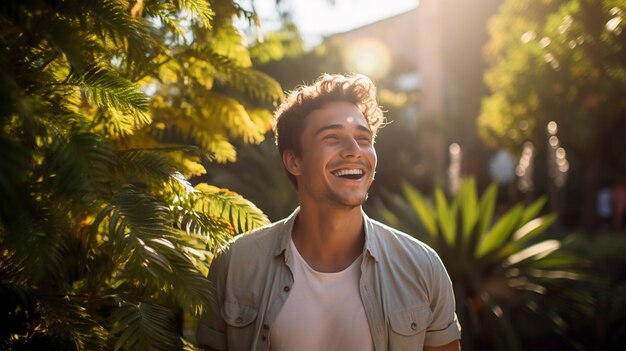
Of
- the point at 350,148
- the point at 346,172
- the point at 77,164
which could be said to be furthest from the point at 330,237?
the point at 77,164

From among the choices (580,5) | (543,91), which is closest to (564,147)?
(543,91)

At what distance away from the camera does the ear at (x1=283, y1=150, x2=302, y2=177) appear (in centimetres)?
330

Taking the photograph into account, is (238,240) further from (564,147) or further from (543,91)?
(564,147)

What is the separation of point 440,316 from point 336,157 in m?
0.87

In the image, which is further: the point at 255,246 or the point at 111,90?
the point at 255,246

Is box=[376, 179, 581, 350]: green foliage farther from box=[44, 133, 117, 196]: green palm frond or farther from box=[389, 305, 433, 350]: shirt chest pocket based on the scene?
box=[44, 133, 117, 196]: green palm frond

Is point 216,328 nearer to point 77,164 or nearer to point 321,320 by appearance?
point 321,320

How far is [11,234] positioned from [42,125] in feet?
1.14

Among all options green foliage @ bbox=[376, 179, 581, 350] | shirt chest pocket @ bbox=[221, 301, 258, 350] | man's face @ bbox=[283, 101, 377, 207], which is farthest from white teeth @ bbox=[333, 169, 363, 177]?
green foliage @ bbox=[376, 179, 581, 350]

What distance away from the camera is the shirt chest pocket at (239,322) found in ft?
9.32

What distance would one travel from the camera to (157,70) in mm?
3170

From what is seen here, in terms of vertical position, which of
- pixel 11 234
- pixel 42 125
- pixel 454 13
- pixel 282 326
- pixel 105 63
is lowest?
pixel 282 326

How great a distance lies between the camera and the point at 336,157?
3.05m

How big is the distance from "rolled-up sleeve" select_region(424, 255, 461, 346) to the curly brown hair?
2.78ft
